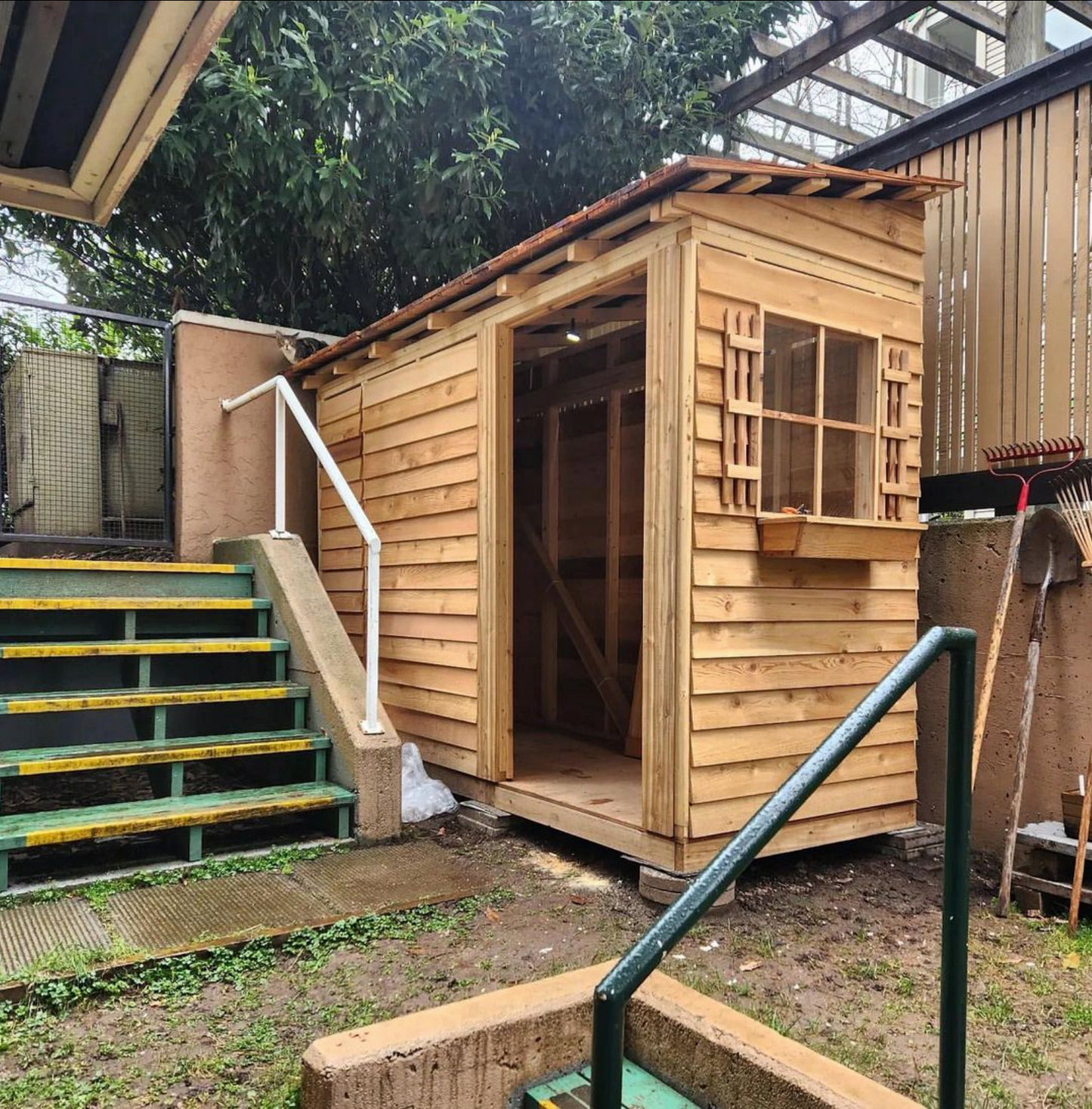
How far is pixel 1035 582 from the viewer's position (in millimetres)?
3793

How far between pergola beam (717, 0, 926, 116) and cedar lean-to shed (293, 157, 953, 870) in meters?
2.45

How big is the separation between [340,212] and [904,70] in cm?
674

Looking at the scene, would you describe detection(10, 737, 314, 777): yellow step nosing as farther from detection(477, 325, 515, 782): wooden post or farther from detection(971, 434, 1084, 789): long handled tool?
detection(971, 434, 1084, 789): long handled tool

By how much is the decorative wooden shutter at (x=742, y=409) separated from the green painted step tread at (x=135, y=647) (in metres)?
2.36

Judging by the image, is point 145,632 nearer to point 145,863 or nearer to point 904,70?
point 145,863

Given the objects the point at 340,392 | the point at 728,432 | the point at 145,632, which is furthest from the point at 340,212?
the point at 728,432

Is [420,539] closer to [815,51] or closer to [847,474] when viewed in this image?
[847,474]

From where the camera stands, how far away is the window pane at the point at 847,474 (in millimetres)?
3830

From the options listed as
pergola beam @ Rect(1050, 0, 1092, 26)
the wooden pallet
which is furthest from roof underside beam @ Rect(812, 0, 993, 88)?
the wooden pallet

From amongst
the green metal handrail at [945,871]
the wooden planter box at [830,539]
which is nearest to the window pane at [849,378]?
the wooden planter box at [830,539]

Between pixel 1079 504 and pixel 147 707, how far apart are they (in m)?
4.11

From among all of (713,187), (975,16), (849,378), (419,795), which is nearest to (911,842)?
(849,378)

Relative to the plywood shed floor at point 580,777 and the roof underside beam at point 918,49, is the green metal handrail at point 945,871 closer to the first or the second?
the plywood shed floor at point 580,777

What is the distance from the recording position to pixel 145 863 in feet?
11.2
